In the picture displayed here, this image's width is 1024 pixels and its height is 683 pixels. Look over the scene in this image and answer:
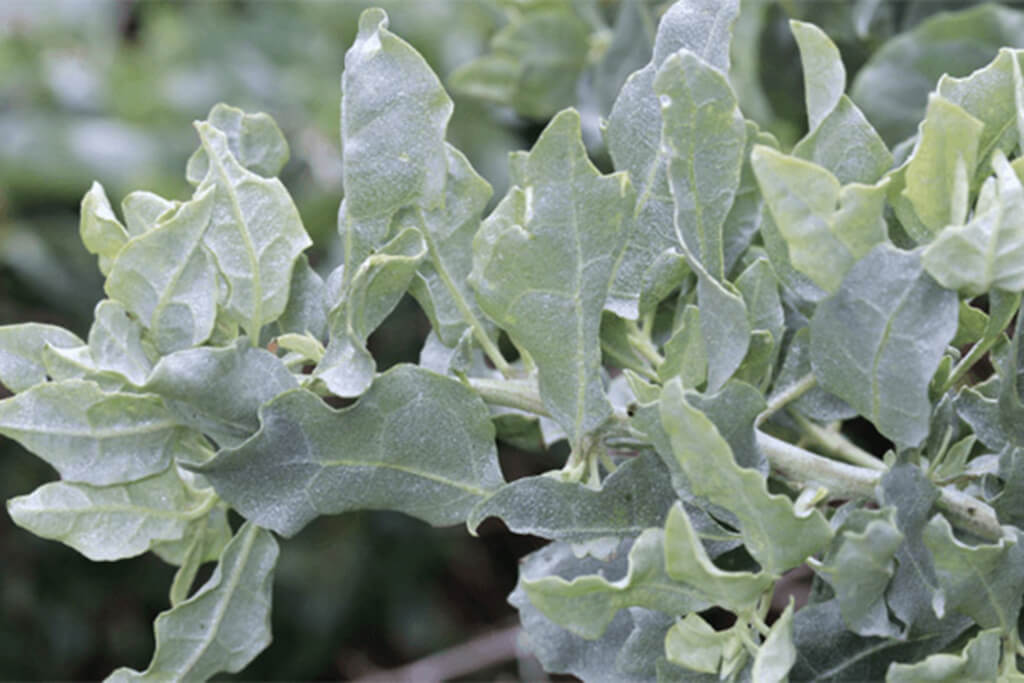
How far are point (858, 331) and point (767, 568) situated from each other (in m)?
0.10

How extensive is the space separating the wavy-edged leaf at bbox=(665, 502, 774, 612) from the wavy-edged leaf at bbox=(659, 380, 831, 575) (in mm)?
13

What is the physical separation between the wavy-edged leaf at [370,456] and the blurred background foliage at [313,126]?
1.29ft

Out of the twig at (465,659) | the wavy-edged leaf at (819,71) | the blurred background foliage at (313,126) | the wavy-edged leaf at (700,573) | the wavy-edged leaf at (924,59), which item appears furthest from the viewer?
the twig at (465,659)

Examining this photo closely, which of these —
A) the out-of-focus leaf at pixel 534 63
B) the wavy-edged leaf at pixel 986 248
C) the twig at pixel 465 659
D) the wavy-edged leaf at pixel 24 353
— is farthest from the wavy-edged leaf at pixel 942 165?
the twig at pixel 465 659

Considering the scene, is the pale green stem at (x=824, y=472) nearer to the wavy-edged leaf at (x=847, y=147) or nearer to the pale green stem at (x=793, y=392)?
the pale green stem at (x=793, y=392)

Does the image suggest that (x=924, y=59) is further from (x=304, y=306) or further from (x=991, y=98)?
(x=304, y=306)

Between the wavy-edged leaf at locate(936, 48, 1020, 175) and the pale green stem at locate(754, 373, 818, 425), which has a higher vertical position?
the wavy-edged leaf at locate(936, 48, 1020, 175)

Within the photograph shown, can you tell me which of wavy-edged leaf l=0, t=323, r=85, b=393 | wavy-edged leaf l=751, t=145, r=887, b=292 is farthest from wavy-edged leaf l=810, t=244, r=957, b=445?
wavy-edged leaf l=0, t=323, r=85, b=393

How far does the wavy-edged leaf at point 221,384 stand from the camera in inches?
18.4

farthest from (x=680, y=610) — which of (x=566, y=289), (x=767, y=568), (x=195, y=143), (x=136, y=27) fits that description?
(x=136, y=27)

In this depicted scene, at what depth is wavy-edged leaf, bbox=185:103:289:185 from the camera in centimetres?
59

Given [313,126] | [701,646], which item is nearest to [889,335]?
[701,646]

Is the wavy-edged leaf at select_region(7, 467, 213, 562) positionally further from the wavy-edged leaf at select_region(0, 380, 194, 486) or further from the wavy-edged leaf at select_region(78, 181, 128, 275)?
the wavy-edged leaf at select_region(78, 181, 128, 275)

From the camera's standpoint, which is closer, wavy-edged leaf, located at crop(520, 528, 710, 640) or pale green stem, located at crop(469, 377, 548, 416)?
wavy-edged leaf, located at crop(520, 528, 710, 640)
